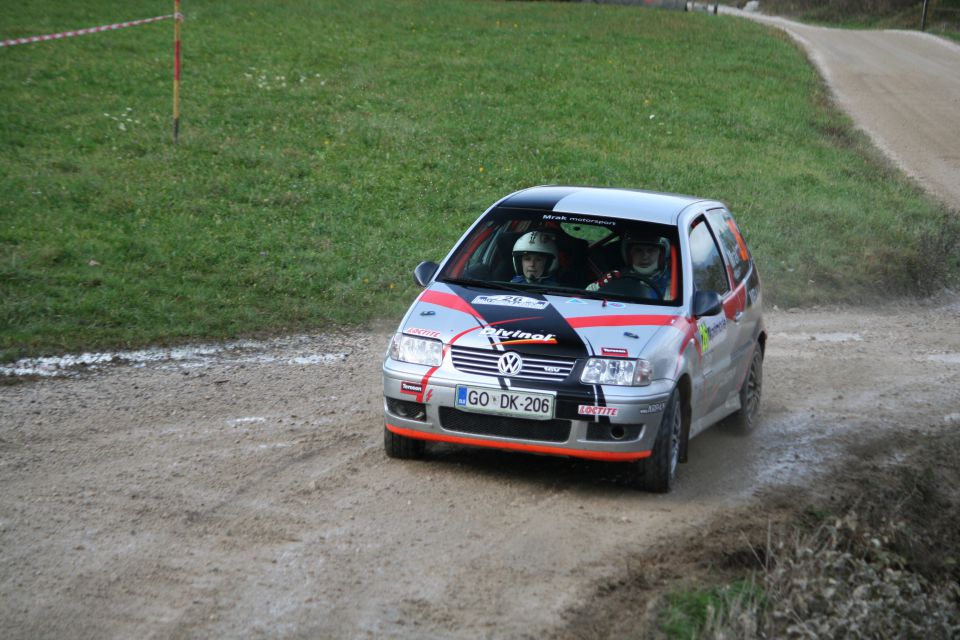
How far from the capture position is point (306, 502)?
659 cm

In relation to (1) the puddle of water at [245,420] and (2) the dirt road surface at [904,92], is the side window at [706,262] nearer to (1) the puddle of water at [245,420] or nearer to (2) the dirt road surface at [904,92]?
(1) the puddle of water at [245,420]

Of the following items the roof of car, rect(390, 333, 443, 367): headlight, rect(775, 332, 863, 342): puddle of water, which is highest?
the roof of car

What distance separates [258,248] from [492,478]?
23.7 ft

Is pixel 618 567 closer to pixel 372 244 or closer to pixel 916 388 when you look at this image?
pixel 916 388

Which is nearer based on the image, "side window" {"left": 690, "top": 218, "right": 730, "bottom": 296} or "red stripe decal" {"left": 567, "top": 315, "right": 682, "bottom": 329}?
"red stripe decal" {"left": 567, "top": 315, "right": 682, "bottom": 329}

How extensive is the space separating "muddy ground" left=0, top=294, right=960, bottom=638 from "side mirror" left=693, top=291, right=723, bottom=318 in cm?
102

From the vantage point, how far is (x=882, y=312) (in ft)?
47.7

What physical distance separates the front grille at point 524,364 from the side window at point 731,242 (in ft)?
7.98

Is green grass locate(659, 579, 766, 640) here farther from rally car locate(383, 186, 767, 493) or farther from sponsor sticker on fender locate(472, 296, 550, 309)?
sponsor sticker on fender locate(472, 296, 550, 309)

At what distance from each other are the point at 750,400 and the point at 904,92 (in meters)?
25.2

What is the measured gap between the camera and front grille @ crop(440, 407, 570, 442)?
271 inches

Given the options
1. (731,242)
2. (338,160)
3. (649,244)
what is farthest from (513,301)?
(338,160)

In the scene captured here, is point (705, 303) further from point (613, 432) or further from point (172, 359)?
point (172, 359)

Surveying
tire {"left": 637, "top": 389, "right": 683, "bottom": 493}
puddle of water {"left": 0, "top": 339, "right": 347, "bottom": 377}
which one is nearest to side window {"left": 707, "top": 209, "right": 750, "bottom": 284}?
tire {"left": 637, "top": 389, "right": 683, "bottom": 493}
